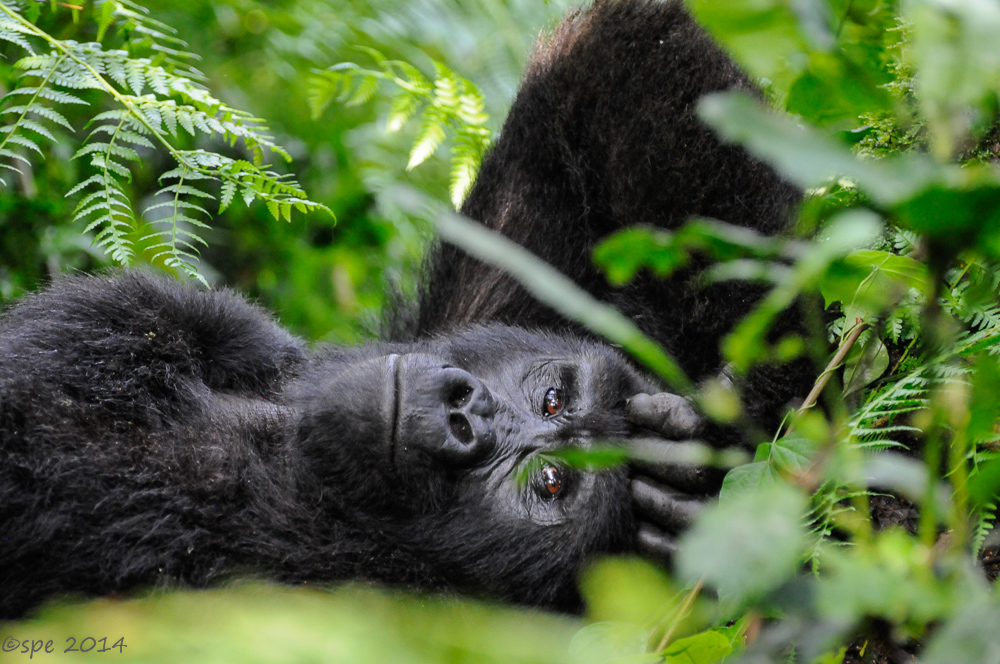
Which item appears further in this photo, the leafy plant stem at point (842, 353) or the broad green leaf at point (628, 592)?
the leafy plant stem at point (842, 353)

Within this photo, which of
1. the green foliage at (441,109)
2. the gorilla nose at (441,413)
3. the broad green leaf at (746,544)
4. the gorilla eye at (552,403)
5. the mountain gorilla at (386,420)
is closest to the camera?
the broad green leaf at (746,544)

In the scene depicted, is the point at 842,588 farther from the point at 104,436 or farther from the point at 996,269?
the point at 104,436

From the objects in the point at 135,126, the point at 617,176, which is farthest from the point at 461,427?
the point at 135,126

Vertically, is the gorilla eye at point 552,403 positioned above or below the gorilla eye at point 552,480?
above

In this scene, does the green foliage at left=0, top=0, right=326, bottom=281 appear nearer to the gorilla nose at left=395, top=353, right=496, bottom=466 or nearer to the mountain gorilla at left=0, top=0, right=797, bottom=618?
the mountain gorilla at left=0, top=0, right=797, bottom=618

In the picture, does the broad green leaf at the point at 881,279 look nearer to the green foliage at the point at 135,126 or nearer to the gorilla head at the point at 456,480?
the gorilla head at the point at 456,480

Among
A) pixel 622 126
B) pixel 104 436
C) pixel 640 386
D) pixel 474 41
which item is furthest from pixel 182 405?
pixel 474 41

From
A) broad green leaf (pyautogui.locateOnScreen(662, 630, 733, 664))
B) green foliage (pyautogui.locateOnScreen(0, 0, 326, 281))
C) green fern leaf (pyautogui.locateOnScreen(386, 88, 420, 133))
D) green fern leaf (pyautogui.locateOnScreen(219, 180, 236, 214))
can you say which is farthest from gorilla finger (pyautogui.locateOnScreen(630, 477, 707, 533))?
green fern leaf (pyautogui.locateOnScreen(386, 88, 420, 133))

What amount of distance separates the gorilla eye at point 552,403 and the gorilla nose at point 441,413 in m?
0.20

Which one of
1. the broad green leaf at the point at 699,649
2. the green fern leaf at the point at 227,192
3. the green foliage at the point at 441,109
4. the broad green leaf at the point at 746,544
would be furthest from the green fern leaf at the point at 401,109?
the broad green leaf at the point at 746,544

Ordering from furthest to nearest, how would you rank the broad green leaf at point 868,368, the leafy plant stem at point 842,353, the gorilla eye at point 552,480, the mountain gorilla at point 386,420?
1. the gorilla eye at point 552,480
2. the mountain gorilla at point 386,420
3. the broad green leaf at point 868,368
4. the leafy plant stem at point 842,353

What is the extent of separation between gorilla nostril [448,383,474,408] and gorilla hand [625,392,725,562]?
0.42 metres

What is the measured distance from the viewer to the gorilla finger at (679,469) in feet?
5.95

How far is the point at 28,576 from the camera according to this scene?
169 centimetres
